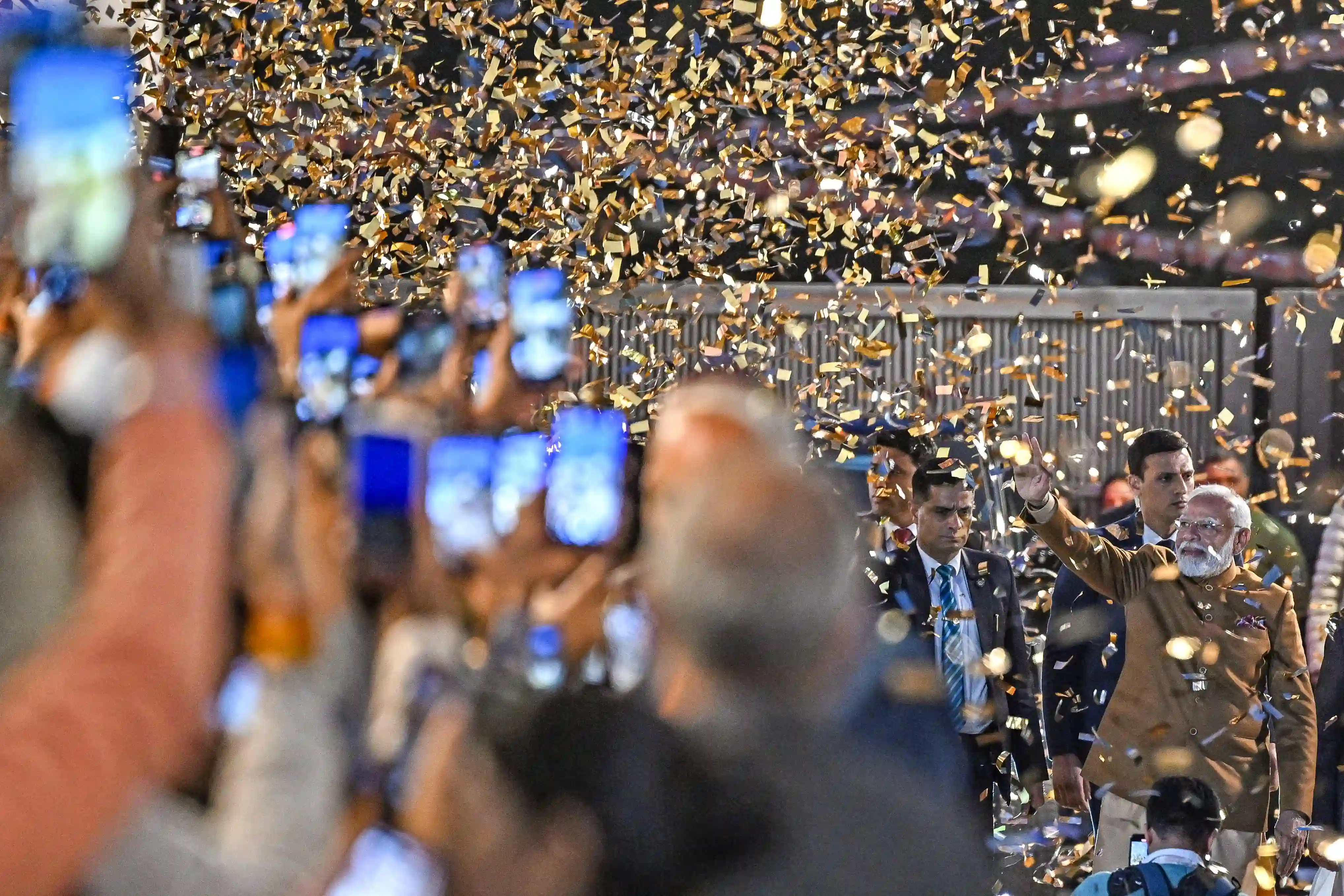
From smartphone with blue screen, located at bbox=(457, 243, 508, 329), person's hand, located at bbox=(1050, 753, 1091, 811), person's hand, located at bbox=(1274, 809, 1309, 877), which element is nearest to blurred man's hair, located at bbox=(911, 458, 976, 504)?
person's hand, located at bbox=(1050, 753, 1091, 811)

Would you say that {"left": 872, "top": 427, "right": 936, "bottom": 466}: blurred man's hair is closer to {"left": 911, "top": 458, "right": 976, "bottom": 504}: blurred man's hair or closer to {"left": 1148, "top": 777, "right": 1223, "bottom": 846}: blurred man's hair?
{"left": 911, "top": 458, "right": 976, "bottom": 504}: blurred man's hair

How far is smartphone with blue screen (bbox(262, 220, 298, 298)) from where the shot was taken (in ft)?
10.3

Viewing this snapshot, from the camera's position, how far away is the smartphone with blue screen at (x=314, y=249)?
122 inches

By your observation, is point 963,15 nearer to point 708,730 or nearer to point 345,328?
point 345,328

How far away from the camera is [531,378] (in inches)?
109

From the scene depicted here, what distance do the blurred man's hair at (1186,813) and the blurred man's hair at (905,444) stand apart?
1425 millimetres

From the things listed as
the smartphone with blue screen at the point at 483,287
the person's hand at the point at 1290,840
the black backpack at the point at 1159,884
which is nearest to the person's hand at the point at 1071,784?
the person's hand at the point at 1290,840

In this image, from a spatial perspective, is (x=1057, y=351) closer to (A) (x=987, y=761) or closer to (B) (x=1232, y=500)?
(B) (x=1232, y=500)

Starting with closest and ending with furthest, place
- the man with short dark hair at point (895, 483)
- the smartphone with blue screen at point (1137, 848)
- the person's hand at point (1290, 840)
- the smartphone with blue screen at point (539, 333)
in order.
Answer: the smartphone with blue screen at point (539, 333)
the smartphone with blue screen at point (1137, 848)
the person's hand at point (1290, 840)
the man with short dark hair at point (895, 483)

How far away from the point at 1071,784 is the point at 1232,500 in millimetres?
892

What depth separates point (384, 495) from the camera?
2135 mm

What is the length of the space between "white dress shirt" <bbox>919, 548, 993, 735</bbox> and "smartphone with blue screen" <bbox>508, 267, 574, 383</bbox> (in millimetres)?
1509

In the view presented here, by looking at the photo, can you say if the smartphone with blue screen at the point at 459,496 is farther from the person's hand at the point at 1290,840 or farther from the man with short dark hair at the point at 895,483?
the person's hand at the point at 1290,840

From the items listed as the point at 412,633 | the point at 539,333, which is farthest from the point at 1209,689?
the point at 412,633
